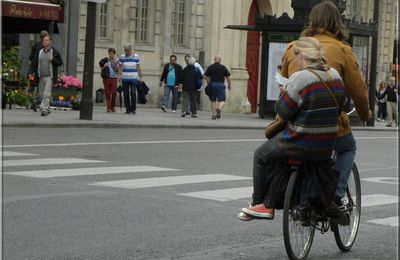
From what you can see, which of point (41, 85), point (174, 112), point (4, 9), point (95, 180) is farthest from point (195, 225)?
point (174, 112)

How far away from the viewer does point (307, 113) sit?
7656 mm

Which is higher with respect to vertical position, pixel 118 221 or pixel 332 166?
pixel 332 166

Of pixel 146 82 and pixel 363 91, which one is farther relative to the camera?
pixel 146 82

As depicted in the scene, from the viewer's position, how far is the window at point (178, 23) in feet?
121

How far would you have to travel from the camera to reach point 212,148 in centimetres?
1864

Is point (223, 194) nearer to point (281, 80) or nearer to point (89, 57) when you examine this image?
point (281, 80)

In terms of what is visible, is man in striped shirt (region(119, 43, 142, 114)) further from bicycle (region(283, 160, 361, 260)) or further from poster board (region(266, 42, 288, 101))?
bicycle (region(283, 160, 361, 260))

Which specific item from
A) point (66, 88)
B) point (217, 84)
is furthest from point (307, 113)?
point (217, 84)

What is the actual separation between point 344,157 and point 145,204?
2.90 m

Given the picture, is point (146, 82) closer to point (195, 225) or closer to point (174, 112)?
point (174, 112)

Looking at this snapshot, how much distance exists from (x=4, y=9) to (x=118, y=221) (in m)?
17.9

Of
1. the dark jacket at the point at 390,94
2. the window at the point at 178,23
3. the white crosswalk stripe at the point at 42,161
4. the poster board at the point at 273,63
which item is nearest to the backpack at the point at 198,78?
the poster board at the point at 273,63

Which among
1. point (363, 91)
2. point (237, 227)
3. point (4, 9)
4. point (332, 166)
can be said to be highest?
point (4, 9)

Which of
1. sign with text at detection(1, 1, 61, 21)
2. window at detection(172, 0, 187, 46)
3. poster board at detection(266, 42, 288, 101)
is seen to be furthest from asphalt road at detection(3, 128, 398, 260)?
window at detection(172, 0, 187, 46)
